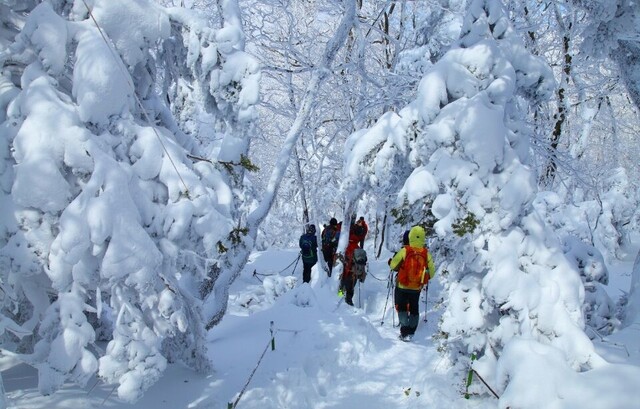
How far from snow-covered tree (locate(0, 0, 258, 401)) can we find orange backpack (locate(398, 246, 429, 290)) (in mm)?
3423

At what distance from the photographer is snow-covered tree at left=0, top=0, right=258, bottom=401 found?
3.70 metres

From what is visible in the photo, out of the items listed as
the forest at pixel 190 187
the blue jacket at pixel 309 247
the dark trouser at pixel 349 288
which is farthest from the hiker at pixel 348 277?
the forest at pixel 190 187

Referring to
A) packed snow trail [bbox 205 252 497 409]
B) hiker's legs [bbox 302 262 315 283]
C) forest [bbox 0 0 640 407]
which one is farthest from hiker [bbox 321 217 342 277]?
forest [bbox 0 0 640 407]

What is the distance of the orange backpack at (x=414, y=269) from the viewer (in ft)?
23.4

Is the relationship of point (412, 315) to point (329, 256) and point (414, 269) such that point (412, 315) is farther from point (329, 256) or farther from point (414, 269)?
point (329, 256)

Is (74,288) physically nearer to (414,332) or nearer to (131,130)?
(131,130)

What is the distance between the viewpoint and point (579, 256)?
7102 millimetres

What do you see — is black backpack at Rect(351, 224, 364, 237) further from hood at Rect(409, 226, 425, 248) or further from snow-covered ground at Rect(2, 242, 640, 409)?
hood at Rect(409, 226, 425, 248)

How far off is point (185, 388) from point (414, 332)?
4.14 meters

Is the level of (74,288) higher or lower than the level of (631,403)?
higher

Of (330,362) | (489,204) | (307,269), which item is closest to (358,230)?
(307,269)

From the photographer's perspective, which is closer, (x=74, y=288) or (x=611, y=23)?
(x=74, y=288)

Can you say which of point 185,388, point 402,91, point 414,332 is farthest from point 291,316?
point 402,91

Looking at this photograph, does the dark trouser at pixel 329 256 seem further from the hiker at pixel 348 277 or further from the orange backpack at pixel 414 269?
the orange backpack at pixel 414 269
